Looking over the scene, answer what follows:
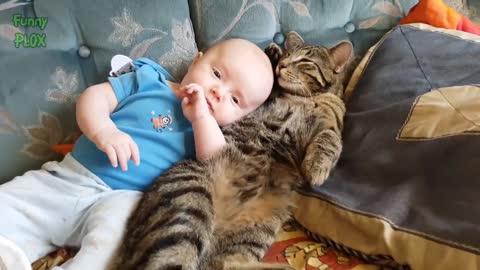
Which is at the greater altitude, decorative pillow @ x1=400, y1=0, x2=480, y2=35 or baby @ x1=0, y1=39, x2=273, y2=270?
decorative pillow @ x1=400, y1=0, x2=480, y2=35

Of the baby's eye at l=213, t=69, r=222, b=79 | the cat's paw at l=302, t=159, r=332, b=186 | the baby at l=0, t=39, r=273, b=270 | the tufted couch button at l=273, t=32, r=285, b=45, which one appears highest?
the baby's eye at l=213, t=69, r=222, b=79

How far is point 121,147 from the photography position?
1275 mm

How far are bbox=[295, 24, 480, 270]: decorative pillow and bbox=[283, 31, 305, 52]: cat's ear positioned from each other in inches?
9.9

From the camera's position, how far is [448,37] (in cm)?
170

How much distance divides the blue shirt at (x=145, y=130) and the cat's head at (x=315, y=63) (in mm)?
424

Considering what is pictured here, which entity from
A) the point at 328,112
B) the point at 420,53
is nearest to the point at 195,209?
the point at 328,112

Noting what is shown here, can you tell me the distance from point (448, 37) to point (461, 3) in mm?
409

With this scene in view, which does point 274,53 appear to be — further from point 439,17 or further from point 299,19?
point 439,17

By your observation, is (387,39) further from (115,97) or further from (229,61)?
(115,97)

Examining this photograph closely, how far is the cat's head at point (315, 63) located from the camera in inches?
68.4

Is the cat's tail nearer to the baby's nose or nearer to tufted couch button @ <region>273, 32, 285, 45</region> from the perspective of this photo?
the baby's nose

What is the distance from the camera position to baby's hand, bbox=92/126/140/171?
127 cm

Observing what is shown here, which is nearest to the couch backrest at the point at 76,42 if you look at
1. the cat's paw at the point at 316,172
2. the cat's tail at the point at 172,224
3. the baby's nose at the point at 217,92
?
the baby's nose at the point at 217,92

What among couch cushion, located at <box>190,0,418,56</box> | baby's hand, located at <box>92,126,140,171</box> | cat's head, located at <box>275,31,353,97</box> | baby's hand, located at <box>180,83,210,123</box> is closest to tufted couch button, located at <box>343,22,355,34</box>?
couch cushion, located at <box>190,0,418,56</box>
